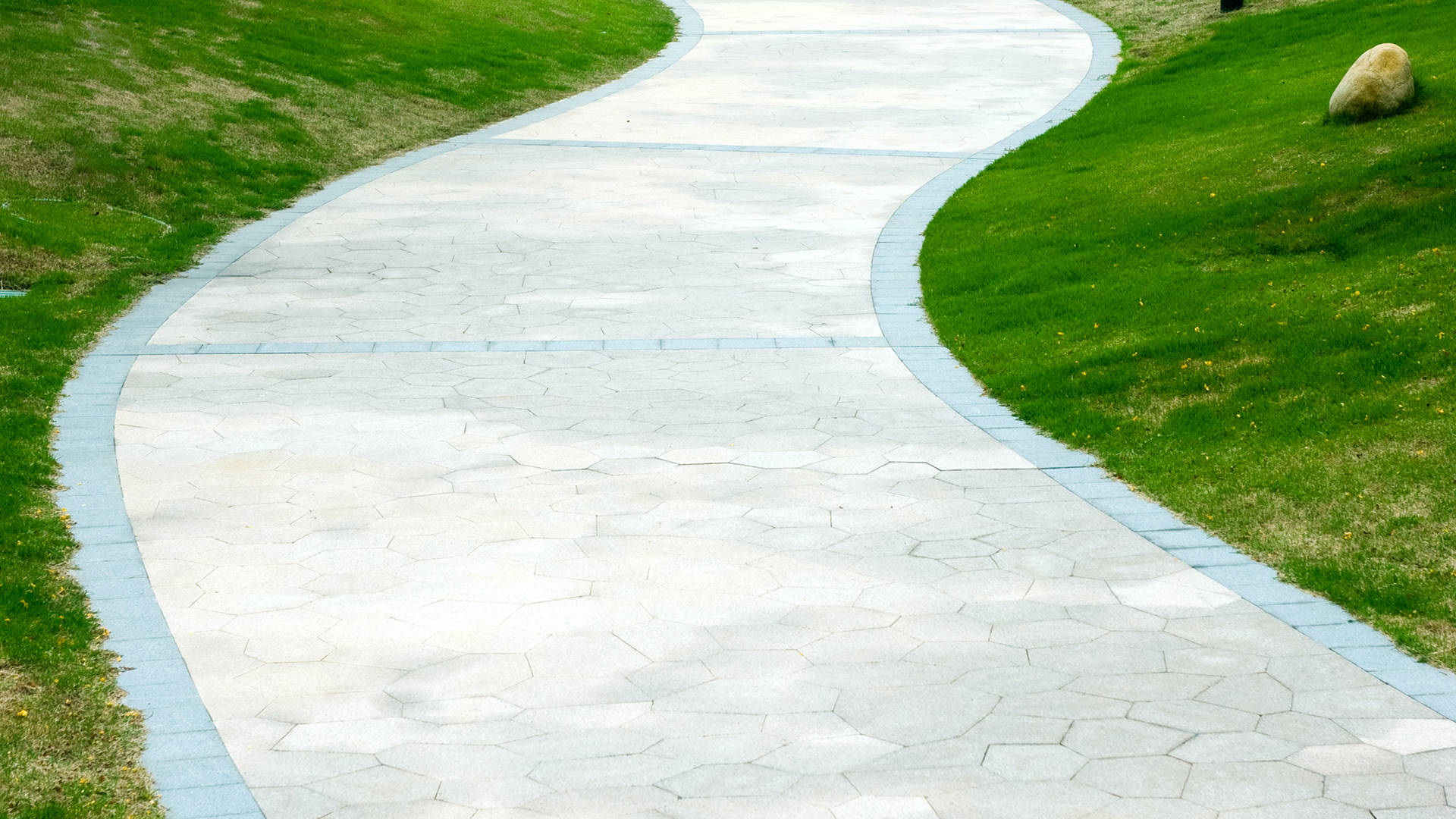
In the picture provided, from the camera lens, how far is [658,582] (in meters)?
6.54

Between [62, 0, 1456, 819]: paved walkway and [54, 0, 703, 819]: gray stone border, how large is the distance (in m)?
0.04

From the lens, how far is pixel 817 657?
5832 mm

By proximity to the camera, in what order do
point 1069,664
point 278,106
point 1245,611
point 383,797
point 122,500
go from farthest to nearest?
point 278,106
point 122,500
point 1245,611
point 1069,664
point 383,797

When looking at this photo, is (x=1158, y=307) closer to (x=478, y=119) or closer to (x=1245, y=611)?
(x=1245, y=611)

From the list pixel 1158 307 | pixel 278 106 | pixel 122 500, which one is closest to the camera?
pixel 122 500

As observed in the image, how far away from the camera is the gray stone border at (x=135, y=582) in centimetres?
499

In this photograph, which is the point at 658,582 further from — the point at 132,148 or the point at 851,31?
the point at 851,31

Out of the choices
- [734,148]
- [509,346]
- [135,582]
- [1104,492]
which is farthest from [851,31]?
[135,582]

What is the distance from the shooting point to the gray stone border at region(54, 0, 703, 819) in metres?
4.99

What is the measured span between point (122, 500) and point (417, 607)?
228cm

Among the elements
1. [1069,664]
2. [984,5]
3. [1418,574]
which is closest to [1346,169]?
[1418,574]

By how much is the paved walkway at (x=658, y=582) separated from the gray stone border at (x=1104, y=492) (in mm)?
107

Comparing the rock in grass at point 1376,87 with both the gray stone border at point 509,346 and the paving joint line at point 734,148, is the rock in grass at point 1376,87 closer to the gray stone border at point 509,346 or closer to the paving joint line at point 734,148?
the paving joint line at point 734,148

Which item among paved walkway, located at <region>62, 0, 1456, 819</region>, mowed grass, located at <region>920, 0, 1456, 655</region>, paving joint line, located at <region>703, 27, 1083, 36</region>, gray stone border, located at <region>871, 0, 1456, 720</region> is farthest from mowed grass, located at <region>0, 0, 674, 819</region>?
mowed grass, located at <region>920, 0, 1456, 655</region>
